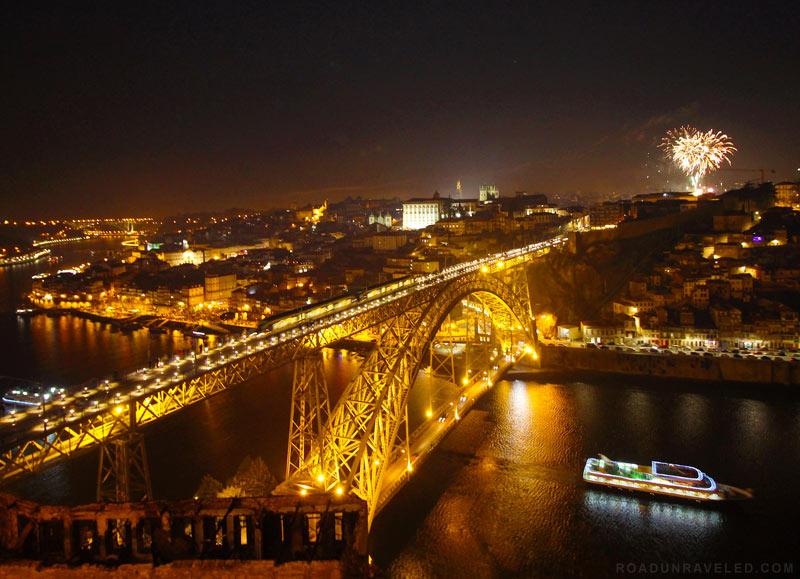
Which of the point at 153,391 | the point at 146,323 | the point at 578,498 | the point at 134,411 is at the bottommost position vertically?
the point at 578,498

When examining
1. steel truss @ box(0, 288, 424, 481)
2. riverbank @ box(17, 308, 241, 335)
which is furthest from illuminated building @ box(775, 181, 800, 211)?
steel truss @ box(0, 288, 424, 481)

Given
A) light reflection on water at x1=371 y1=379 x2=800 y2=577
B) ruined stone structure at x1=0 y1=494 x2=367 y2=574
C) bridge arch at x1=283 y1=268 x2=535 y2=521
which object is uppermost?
ruined stone structure at x1=0 y1=494 x2=367 y2=574

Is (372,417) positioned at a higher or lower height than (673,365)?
higher

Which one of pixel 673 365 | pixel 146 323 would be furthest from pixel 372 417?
pixel 146 323

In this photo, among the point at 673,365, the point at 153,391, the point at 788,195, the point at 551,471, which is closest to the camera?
the point at 153,391

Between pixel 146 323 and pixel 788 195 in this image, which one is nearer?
pixel 146 323

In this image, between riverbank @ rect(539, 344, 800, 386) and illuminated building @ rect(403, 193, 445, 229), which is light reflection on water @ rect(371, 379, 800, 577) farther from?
illuminated building @ rect(403, 193, 445, 229)

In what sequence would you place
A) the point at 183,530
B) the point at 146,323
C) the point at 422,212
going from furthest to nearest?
the point at 422,212 < the point at 146,323 < the point at 183,530

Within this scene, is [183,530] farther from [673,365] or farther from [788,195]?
[788,195]
